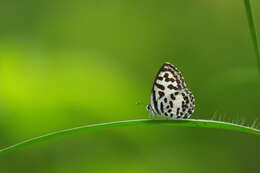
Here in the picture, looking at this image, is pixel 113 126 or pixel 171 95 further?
pixel 171 95

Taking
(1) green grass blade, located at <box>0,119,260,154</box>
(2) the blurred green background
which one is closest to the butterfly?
(2) the blurred green background

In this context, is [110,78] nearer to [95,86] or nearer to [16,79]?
[95,86]

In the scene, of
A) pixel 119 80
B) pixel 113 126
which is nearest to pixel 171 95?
pixel 113 126

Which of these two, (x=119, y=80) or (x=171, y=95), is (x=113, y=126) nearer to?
(x=171, y=95)

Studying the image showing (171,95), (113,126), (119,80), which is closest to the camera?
(113,126)

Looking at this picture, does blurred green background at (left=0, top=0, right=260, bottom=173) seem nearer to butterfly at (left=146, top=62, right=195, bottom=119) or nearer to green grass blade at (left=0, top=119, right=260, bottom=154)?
green grass blade at (left=0, top=119, right=260, bottom=154)
